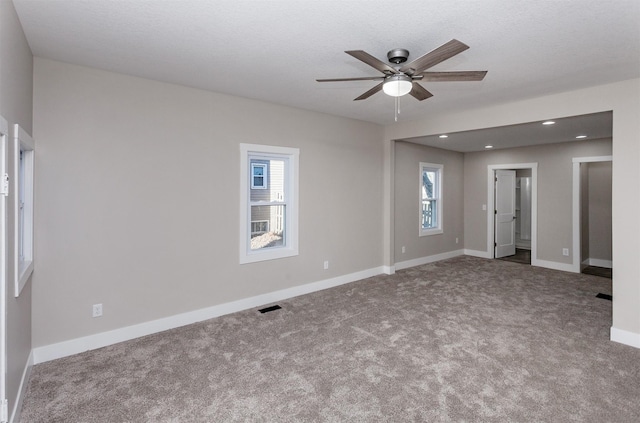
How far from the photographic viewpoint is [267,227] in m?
4.45

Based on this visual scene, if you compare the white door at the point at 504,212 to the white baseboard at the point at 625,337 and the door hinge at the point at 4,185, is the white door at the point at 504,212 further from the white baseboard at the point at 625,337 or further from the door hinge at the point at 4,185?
the door hinge at the point at 4,185

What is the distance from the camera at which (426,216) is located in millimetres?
6891

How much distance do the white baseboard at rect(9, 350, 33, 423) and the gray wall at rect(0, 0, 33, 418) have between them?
0.14ft

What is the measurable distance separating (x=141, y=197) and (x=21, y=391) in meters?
1.73

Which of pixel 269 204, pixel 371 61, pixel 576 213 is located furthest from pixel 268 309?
pixel 576 213

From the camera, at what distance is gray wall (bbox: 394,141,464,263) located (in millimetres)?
6094

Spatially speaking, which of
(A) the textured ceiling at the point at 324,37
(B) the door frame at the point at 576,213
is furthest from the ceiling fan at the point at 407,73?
(B) the door frame at the point at 576,213

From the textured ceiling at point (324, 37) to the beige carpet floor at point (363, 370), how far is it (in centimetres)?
254

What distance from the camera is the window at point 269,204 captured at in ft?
13.4

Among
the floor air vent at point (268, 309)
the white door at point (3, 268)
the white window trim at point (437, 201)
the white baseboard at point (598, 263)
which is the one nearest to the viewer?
the white door at point (3, 268)

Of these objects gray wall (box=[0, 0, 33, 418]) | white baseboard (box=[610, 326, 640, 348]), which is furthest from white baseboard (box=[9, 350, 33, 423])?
white baseboard (box=[610, 326, 640, 348])

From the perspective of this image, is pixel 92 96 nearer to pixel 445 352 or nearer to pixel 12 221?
pixel 12 221

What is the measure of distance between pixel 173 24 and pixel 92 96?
4.40ft

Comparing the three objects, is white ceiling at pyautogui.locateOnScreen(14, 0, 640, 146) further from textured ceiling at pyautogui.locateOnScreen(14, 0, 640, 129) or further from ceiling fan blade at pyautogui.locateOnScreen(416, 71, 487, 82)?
ceiling fan blade at pyautogui.locateOnScreen(416, 71, 487, 82)
